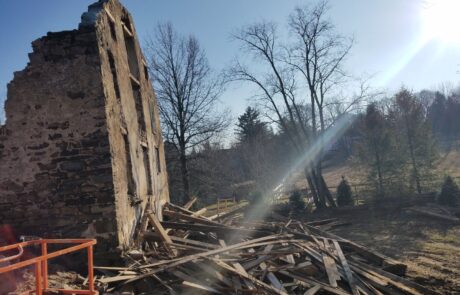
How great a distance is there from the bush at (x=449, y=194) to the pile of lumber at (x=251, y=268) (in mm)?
10943

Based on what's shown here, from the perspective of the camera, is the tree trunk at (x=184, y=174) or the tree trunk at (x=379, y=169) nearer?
the tree trunk at (x=379, y=169)

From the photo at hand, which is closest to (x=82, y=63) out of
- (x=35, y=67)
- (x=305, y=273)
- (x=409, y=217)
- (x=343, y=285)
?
(x=35, y=67)

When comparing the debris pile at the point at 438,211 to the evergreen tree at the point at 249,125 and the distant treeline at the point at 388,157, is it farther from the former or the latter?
the evergreen tree at the point at 249,125

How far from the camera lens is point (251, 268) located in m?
7.88

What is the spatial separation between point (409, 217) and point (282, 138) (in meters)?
35.1

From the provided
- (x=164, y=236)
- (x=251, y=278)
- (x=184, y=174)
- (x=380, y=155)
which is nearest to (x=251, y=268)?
(x=251, y=278)

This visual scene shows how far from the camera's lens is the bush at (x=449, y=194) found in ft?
61.8

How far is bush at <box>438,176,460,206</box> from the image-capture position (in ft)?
61.8

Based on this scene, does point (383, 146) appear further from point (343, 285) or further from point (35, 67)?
point (35, 67)

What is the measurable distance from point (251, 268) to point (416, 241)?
301 inches

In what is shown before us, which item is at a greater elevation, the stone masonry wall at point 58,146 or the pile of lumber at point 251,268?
the stone masonry wall at point 58,146

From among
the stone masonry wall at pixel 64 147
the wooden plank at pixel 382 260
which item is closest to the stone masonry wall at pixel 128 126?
the stone masonry wall at pixel 64 147

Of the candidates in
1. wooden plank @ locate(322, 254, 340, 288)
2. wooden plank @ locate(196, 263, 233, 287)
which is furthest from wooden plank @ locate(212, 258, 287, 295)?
wooden plank @ locate(322, 254, 340, 288)

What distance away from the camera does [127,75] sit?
11.4 meters
